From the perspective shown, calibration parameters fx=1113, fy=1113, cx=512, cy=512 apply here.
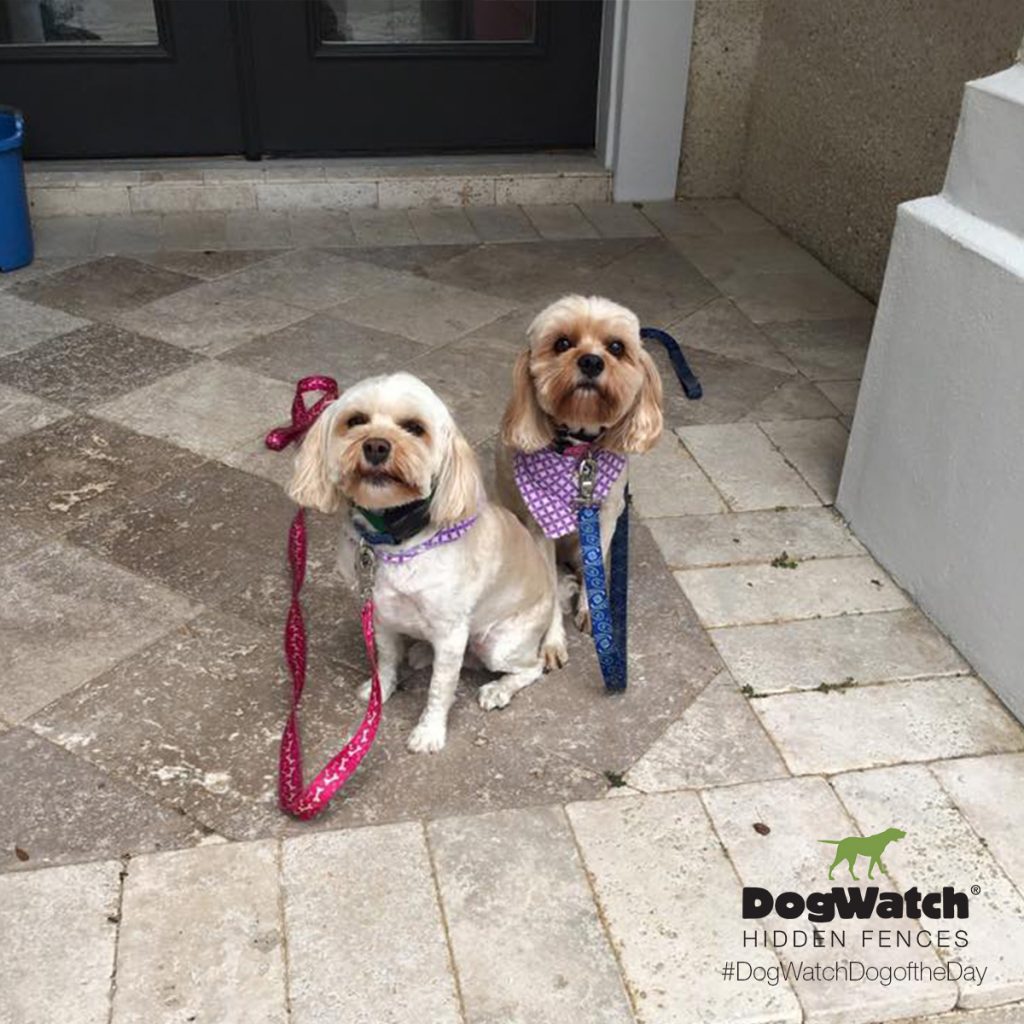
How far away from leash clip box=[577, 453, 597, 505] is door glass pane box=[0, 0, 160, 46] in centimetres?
550

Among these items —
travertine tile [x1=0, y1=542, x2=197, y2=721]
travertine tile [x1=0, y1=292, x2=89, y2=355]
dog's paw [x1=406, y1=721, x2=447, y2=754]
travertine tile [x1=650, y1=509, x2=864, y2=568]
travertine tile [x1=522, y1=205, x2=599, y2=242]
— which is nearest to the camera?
dog's paw [x1=406, y1=721, x2=447, y2=754]

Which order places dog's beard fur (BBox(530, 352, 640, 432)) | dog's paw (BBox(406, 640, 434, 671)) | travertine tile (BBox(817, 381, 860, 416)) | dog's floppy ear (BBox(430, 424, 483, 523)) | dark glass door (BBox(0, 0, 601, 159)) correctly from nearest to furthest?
dog's floppy ear (BBox(430, 424, 483, 523)) < dog's beard fur (BBox(530, 352, 640, 432)) < dog's paw (BBox(406, 640, 434, 671)) < travertine tile (BBox(817, 381, 860, 416)) < dark glass door (BBox(0, 0, 601, 159))

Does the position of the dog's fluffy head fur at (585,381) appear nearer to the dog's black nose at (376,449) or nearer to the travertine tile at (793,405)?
the dog's black nose at (376,449)

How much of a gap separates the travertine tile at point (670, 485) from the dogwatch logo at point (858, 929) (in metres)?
1.83

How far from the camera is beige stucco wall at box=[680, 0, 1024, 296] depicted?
226 inches

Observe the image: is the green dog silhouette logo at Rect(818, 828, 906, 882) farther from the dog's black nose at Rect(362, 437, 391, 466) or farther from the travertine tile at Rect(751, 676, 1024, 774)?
the dog's black nose at Rect(362, 437, 391, 466)

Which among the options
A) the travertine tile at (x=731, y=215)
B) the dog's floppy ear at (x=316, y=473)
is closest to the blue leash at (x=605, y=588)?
the dog's floppy ear at (x=316, y=473)

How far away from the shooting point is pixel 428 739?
3.20 metres

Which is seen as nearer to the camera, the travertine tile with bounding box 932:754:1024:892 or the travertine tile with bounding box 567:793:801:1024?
the travertine tile with bounding box 567:793:801:1024

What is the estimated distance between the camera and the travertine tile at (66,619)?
343 centimetres

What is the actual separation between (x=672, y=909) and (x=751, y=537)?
1.88 metres

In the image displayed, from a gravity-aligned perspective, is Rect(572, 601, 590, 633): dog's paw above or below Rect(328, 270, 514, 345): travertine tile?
above

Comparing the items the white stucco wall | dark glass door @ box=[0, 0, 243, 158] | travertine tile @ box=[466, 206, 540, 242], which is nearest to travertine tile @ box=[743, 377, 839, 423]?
the white stucco wall

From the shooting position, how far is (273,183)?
7.45 meters
